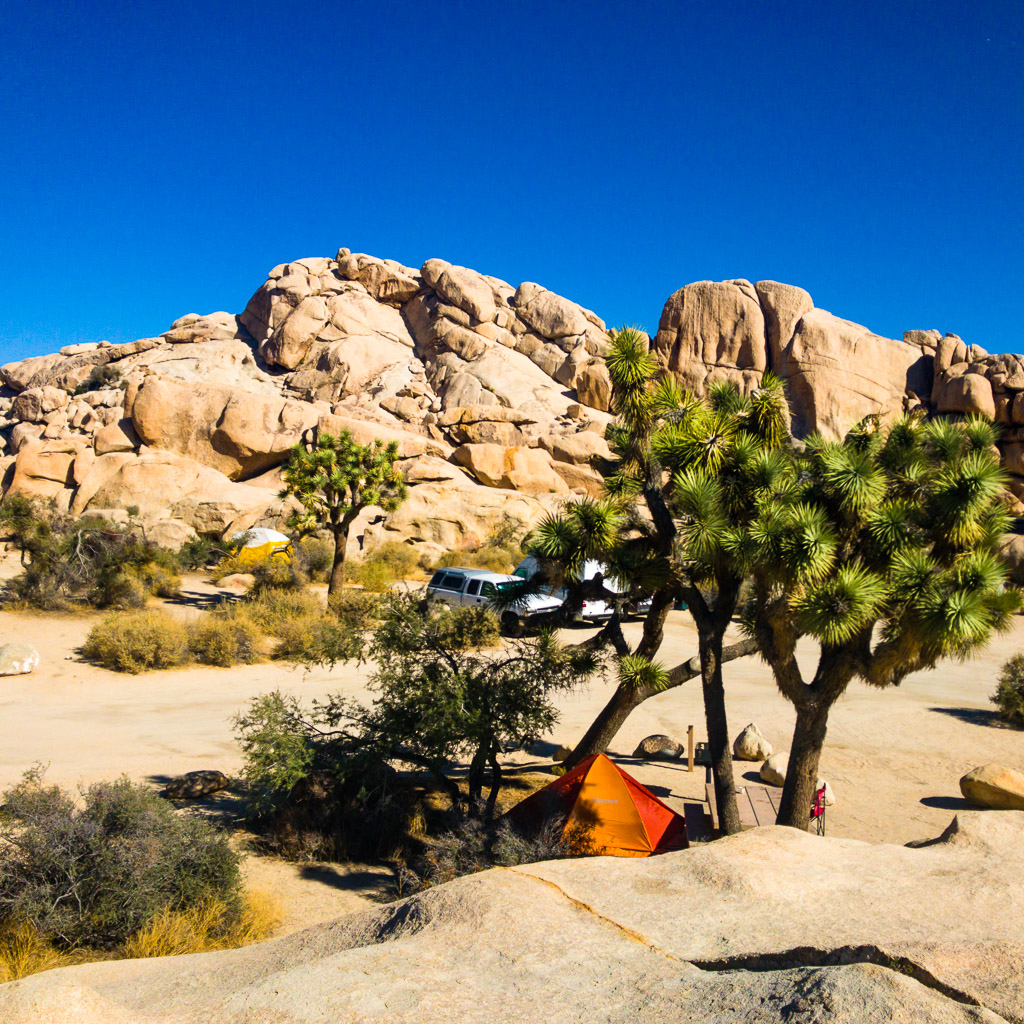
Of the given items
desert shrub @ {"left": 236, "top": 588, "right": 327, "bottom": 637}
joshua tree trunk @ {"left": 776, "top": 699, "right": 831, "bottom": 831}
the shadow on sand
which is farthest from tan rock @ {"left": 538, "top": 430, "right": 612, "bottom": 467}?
joshua tree trunk @ {"left": 776, "top": 699, "right": 831, "bottom": 831}

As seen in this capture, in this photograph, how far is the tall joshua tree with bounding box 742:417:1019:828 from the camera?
6.38 m

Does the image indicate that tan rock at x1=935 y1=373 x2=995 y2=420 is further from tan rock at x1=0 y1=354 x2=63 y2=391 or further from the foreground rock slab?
tan rock at x1=0 y1=354 x2=63 y2=391

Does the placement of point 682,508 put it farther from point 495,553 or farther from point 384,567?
point 495,553

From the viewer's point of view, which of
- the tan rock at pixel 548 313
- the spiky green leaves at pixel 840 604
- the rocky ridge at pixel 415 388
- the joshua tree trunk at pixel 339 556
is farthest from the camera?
the tan rock at pixel 548 313

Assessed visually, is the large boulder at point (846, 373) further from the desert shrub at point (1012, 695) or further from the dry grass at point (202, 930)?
the dry grass at point (202, 930)

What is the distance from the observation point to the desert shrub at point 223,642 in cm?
1736

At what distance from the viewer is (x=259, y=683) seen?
16.2 metres

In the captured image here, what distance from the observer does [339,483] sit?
22.6 meters

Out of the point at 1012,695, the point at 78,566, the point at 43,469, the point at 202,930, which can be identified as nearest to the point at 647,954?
the point at 202,930

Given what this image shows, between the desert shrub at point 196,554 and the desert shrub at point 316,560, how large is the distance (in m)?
3.30

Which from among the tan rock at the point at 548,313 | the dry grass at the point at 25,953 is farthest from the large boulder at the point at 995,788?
the tan rock at the point at 548,313

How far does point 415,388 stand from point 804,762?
4446 centimetres

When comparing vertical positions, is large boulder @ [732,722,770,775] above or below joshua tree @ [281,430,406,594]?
below

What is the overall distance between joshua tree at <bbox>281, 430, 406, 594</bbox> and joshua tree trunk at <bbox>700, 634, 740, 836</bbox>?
15.8 metres
